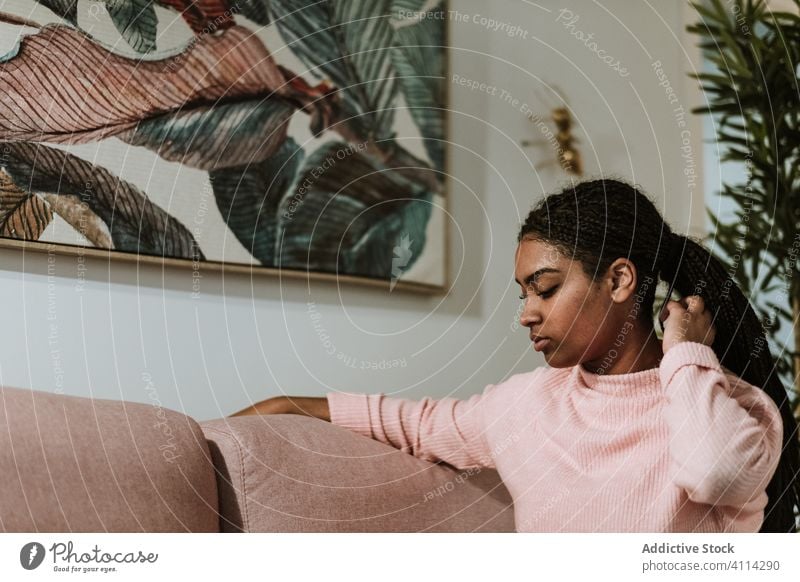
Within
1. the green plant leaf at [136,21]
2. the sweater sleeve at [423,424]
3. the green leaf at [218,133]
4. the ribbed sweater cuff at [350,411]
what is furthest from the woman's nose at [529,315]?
the green plant leaf at [136,21]

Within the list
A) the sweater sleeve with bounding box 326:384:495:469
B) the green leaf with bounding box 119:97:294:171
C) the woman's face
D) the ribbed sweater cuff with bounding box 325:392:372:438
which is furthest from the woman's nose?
the green leaf with bounding box 119:97:294:171

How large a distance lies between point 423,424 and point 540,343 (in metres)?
0.18

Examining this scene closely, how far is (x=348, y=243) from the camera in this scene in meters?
1.10

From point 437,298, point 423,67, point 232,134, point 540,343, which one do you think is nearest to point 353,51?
point 423,67

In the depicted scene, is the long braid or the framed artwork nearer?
the framed artwork

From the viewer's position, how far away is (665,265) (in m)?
1.06

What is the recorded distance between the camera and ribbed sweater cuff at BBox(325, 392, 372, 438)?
1069 millimetres

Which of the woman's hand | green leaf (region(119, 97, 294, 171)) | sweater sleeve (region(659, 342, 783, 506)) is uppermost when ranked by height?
green leaf (region(119, 97, 294, 171))

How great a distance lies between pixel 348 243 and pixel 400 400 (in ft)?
0.68

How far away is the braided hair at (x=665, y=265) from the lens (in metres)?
1.04

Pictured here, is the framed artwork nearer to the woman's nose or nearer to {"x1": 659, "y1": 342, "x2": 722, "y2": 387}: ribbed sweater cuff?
the woman's nose

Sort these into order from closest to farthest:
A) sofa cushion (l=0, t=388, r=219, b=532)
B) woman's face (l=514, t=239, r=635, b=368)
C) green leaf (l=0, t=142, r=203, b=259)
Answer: sofa cushion (l=0, t=388, r=219, b=532), green leaf (l=0, t=142, r=203, b=259), woman's face (l=514, t=239, r=635, b=368)
